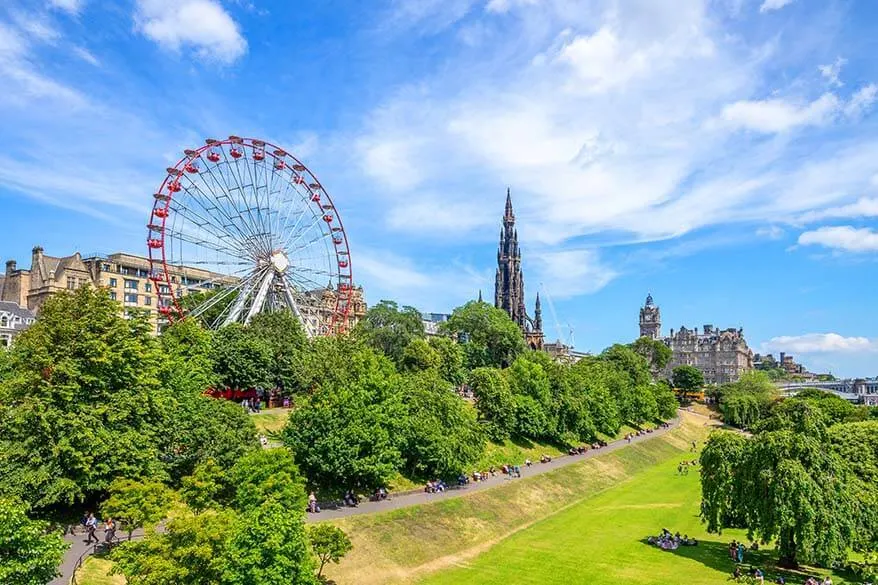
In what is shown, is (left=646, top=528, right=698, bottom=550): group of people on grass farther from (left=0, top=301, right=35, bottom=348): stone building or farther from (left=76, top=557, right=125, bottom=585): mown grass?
(left=0, top=301, right=35, bottom=348): stone building

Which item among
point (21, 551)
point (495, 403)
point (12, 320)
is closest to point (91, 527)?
point (21, 551)

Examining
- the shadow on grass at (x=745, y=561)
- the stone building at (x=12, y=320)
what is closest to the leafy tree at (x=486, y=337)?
the stone building at (x=12, y=320)

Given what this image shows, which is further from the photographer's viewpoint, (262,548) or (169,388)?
(169,388)

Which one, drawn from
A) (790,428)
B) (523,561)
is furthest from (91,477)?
(790,428)

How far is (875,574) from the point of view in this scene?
2867cm

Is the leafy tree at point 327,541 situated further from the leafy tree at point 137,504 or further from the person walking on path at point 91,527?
the person walking on path at point 91,527

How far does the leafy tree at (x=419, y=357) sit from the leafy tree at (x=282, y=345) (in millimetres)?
19451

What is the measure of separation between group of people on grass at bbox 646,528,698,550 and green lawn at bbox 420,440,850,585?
25.6 inches

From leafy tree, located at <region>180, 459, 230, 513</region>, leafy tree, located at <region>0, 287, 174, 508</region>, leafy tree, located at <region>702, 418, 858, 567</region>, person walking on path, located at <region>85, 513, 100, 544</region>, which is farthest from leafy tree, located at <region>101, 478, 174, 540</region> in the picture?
leafy tree, located at <region>702, 418, 858, 567</region>

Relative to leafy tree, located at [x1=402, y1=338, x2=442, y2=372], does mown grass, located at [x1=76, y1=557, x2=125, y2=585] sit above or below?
below

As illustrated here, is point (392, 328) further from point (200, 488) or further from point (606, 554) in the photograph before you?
point (200, 488)

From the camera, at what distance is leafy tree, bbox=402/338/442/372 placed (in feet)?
329

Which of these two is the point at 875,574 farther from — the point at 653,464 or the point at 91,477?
the point at 653,464

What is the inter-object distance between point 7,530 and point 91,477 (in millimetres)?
15583
